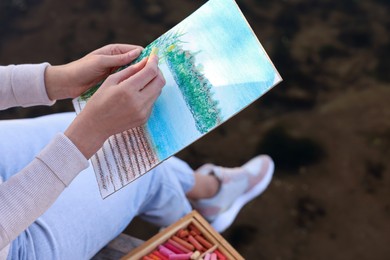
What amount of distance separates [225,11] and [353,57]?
94 centimetres

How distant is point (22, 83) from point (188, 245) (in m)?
0.41

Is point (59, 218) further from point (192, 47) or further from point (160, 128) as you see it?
point (192, 47)

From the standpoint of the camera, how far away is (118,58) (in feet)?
2.50

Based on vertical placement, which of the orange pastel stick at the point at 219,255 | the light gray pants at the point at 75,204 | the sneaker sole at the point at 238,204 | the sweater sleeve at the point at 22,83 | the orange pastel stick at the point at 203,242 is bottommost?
the sneaker sole at the point at 238,204

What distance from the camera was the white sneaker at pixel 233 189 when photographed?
48.0 inches

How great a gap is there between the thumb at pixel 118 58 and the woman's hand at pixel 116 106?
8 cm

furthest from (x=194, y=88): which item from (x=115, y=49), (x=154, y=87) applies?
(x=115, y=49)

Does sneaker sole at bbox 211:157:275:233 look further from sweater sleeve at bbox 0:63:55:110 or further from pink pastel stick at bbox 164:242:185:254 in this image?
sweater sleeve at bbox 0:63:55:110

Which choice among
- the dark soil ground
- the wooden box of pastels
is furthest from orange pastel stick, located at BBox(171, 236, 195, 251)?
the dark soil ground

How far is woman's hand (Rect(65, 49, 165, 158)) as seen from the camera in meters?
0.66

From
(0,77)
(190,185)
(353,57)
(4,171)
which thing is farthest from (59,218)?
(353,57)

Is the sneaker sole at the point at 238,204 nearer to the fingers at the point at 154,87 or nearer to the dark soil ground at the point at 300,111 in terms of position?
the dark soil ground at the point at 300,111

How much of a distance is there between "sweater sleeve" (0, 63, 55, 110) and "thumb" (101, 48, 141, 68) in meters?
0.14

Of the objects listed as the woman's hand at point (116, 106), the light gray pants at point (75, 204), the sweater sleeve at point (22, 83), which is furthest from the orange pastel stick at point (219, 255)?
the sweater sleeve at point (22, 83)
